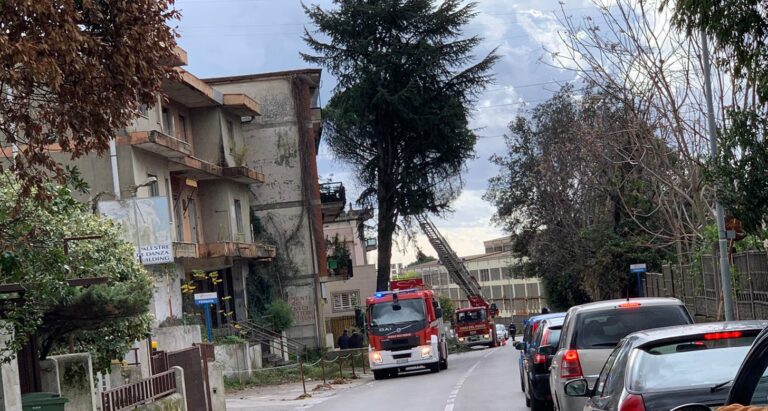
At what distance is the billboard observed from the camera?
88.9 feet

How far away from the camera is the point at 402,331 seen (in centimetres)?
3769

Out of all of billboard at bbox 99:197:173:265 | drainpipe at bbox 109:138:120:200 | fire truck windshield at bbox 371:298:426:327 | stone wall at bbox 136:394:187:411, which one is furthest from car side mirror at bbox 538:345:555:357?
fire truck windshield at bbox 371:298:426:327

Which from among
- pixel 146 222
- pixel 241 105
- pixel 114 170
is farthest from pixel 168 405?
pixel 241 105

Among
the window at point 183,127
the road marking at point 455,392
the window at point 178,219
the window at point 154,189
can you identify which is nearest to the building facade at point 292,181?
the window at point 183,127

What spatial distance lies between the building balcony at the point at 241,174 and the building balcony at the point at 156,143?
614 centimetres

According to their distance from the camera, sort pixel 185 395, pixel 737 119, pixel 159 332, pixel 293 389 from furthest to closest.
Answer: pixel 293 389 < pixel 159 332 < pixel 185 395 < pixel 737 119

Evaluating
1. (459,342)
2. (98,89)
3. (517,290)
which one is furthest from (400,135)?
(517,290)

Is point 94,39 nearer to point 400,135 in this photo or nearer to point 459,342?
point 400,135

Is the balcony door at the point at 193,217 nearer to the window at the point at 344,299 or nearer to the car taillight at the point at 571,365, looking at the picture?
the car taillight at the point at 571,365

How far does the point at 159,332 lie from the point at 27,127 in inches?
804

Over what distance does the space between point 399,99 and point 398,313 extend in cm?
1611

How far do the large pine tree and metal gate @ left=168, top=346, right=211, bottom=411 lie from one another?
28761mm

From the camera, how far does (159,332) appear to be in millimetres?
30422

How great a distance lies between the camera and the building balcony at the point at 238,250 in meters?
39.7
